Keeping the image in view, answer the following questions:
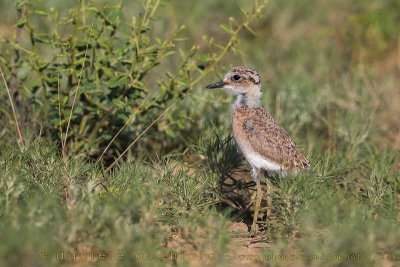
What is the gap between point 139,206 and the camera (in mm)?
3555

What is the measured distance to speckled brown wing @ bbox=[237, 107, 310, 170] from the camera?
4270mm

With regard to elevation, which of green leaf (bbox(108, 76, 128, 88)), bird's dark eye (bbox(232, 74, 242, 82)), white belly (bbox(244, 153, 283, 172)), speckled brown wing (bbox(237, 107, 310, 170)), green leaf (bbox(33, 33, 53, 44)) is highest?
green leaf (bbox(33, 33, 53, 44))

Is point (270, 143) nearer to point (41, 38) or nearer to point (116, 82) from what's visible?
point (116, 82)

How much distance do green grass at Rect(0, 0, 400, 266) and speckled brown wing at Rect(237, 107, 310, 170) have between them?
0.17 metres

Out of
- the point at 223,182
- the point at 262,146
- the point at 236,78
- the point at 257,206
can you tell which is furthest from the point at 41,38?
the point at 257,206

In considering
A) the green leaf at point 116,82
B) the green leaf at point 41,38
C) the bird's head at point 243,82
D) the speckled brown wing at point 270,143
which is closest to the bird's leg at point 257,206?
the speckled brown wing at point 270,143

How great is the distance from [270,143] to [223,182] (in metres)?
0.57

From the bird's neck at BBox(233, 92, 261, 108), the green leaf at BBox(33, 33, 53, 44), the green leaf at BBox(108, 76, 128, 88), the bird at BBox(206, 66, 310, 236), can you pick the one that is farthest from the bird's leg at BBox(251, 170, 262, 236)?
the green leaf at BBox(33, 33, 53, 44)

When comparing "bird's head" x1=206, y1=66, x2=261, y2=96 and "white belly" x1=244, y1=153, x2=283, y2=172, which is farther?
"bird's head" x1=206, y1=66, x2=261, y2=96

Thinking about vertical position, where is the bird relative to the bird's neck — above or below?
below

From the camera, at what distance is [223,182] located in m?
4.54

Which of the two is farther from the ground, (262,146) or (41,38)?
(41,38)
